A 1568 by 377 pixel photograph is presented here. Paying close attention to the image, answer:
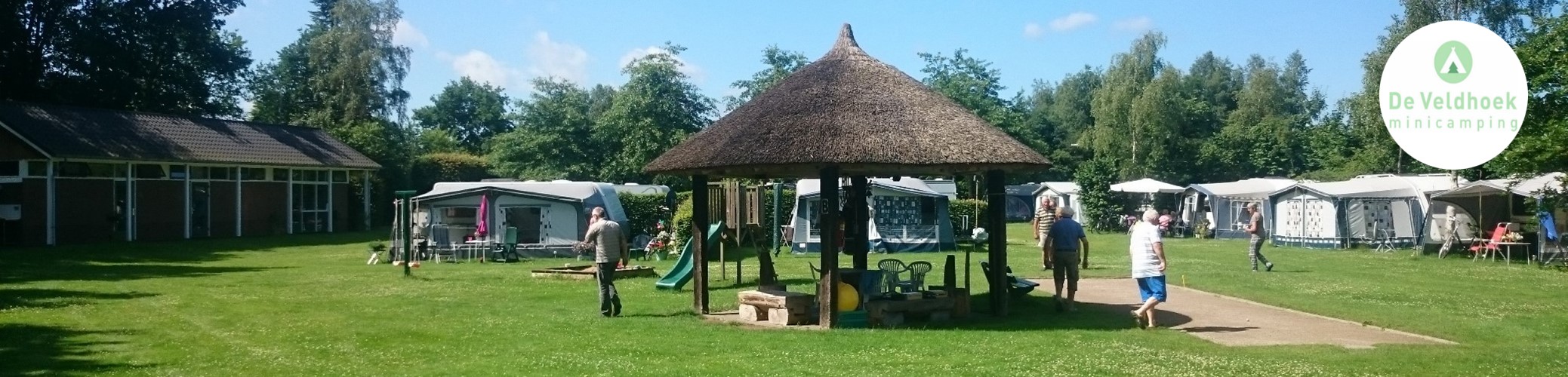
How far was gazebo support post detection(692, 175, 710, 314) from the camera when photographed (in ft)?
48.5

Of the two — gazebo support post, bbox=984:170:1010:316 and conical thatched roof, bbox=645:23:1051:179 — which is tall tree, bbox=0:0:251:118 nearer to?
conical thatched roof, bbox=645:23:1051:179

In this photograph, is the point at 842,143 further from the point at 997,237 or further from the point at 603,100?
the point at 603,100

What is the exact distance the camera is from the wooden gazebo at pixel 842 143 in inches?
514

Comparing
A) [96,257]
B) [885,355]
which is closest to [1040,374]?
[885,355]

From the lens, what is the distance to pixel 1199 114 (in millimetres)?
67750

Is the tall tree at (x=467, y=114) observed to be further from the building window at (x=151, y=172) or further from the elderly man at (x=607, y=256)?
the elderly man at (x=607, y=256)

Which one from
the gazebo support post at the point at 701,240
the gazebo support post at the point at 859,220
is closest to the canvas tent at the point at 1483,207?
the gazebo support post at the point at 859,220

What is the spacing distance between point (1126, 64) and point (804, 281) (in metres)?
43.6

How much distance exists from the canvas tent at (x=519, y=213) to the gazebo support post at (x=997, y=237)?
15.9m

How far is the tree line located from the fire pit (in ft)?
31.8

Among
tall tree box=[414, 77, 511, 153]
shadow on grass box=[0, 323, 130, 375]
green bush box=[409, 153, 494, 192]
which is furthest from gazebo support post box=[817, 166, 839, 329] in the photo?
tall tree box=[414, 77, 511, 153]

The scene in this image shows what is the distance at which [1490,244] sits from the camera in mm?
26781

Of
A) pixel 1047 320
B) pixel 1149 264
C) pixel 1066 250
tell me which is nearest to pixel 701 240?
pixel 1047 320

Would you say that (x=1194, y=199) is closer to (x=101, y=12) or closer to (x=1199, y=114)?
(x=1199, y=114)
